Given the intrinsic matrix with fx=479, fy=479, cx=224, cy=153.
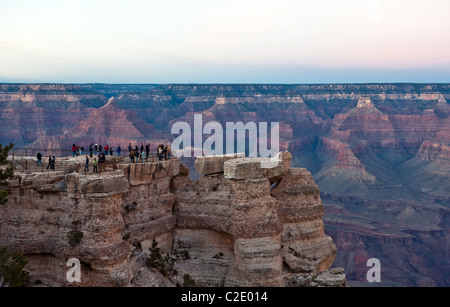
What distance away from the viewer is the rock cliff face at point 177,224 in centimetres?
3070

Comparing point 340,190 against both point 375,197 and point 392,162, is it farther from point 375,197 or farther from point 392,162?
point 392,162

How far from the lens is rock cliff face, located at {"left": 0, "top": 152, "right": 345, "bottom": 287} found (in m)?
30.7

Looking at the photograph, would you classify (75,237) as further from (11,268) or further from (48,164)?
(48,164)

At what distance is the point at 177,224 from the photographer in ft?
124

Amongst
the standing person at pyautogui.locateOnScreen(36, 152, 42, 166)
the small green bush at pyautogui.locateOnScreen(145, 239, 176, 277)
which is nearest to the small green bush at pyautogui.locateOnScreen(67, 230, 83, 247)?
the small green bush at pyautogui.locateOnScreen(145, 239, 176, 277)

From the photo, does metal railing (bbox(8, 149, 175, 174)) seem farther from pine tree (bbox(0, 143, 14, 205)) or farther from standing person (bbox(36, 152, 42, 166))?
pine tree (bbox(0, 143, 14, 205))

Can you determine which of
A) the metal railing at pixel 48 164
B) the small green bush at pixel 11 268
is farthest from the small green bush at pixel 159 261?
the small green bush at pixel 11 268

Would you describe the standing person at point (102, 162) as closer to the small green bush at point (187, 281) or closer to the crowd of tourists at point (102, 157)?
the crowd of tourists at point (102, 157)

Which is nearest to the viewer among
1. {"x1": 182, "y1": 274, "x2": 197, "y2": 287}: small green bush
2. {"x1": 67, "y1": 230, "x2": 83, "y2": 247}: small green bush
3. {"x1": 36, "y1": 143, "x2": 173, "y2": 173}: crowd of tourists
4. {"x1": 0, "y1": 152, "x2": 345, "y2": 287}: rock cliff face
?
{"x1": 67, "y1": 230, "x2": 83, "y2": 247}: small green bush

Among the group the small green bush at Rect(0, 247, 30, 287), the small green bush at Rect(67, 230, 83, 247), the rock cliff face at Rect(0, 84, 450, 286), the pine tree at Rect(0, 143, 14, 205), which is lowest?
the rock cliff face at Rect(0, 84, 450, 286)

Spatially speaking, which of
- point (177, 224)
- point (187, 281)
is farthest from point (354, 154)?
point (187, 281)

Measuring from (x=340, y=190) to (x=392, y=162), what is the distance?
51105mm

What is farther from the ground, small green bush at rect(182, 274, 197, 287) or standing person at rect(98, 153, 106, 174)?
standing person at rect(98, 153, 106, 174)

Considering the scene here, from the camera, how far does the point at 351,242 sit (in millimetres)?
98875
